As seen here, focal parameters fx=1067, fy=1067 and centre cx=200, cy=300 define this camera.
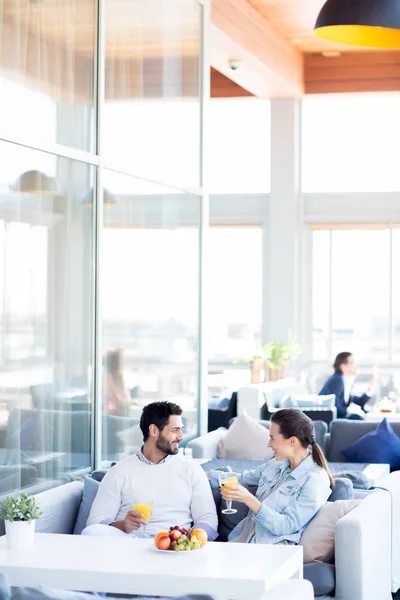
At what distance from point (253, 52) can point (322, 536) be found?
19.5 feet

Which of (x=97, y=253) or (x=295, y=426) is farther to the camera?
(x=97, y=253)

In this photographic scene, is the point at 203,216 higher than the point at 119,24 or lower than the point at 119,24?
lower

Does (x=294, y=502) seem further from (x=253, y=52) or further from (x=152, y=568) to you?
(x=253, y=52)

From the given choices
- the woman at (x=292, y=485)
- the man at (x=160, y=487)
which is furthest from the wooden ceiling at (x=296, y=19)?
the woman at (x=292, y=485)

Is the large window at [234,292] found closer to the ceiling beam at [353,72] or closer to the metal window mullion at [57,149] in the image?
the ceiling beam at [353,72]

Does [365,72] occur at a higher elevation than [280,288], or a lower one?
higher

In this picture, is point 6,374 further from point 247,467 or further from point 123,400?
point 247,467

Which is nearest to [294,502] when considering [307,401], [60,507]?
[60,507]

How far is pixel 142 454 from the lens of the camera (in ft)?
16.1

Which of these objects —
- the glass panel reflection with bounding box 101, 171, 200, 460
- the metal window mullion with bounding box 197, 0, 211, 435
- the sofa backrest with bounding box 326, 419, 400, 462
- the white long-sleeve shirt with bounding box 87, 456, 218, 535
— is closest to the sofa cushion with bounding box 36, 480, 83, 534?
the white long-sleeve shirt with bounding box 87, 456, 218, 535

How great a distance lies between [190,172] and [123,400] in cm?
197

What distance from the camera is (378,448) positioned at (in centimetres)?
737

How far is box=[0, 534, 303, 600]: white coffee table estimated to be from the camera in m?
3.47

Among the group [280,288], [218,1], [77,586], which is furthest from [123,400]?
→ [280,288]
